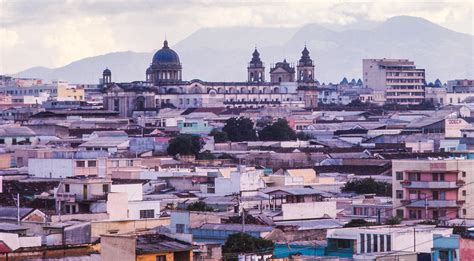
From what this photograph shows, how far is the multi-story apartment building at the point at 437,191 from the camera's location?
36.2 meters

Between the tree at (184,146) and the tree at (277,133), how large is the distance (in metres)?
14.9

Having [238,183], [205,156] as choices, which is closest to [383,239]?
[238,183]

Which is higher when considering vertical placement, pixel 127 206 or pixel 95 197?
pixel 95 197

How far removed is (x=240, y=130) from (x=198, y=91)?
48.1 metres

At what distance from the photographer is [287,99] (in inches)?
5527

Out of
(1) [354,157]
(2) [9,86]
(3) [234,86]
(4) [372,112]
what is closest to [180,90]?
(3) [234,86]

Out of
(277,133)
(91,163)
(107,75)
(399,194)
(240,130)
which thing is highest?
(107,75)

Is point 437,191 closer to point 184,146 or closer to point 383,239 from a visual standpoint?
point 383,239

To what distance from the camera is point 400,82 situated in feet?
492

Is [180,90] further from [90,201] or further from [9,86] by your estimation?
[90,201]

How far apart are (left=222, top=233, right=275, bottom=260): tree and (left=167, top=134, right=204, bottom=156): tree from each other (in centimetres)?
3848

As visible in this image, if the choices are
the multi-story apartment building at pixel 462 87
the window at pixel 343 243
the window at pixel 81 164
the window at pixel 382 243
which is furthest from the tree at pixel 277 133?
the multi-story apartment building at pixel 462 87

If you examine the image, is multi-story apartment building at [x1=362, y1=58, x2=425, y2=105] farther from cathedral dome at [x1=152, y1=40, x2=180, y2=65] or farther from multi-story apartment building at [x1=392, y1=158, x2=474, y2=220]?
multi-story apartment building at [x1=392, y1=158, x2=474, y2=220]

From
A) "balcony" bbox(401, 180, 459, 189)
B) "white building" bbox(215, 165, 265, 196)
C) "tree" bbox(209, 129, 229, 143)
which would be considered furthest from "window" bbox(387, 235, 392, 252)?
"tree" bbox(209, 129, 229, 143)
